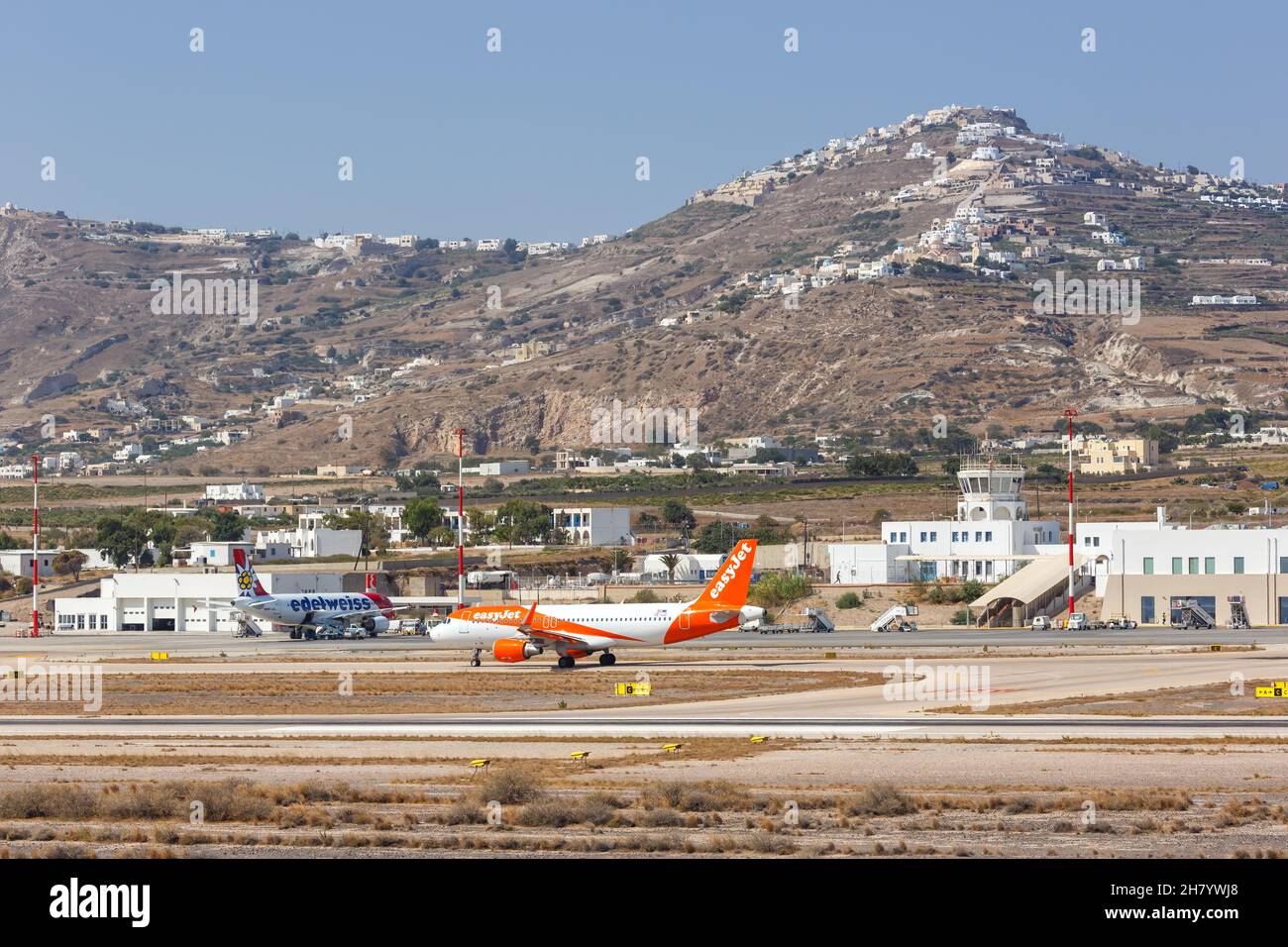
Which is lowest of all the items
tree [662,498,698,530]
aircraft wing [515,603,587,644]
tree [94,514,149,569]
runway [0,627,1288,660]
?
runway [0,627,1288,660]

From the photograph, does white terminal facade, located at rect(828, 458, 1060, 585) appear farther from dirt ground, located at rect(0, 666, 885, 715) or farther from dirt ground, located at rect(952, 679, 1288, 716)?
dirt ground, located at rect(952, 679, 1288, 716)

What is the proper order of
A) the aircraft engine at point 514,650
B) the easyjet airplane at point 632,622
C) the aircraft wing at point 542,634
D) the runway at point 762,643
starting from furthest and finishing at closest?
the runway at point 762,643 → the aircraft engine at point 514,650 → the aircraft wing at point 542,634 → the easyjet airplane at point 632,622

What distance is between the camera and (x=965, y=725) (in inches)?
1722

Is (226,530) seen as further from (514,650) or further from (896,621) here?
(514,650)

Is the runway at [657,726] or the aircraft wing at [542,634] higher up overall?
the aircraft wing at [542,634]

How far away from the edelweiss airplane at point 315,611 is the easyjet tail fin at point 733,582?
46905mm

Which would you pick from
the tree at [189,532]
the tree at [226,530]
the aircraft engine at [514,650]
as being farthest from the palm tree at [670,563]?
the aircraft engine at [514,650]

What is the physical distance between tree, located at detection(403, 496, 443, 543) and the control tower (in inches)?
2943

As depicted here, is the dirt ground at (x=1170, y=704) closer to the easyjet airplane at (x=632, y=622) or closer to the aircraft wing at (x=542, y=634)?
the easyjet airplane at (x=632, y=622)

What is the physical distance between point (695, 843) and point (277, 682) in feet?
147

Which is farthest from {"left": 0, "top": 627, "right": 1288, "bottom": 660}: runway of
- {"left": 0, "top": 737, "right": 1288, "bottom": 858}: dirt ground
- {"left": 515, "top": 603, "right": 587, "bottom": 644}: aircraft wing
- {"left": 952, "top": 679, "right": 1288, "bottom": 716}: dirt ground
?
{"left": 0, "top": 737, "right": 1288, "bottom": 858}: dirt ground

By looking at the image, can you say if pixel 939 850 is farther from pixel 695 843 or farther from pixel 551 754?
pixel 551 754

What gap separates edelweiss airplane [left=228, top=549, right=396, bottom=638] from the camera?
348 ft

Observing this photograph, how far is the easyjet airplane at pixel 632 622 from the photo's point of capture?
66.1 m
